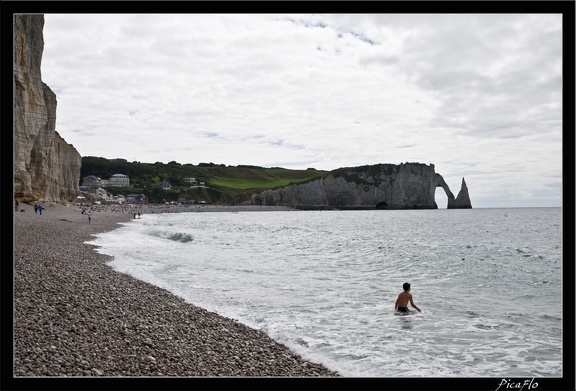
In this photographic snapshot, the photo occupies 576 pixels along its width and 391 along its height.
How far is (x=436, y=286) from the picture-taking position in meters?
16.6

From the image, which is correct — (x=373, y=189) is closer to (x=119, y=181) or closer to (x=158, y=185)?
(x=158, y=185)

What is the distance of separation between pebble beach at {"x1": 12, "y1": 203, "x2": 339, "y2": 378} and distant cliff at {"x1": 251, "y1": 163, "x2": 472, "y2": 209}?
448 ft

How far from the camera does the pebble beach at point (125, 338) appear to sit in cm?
526

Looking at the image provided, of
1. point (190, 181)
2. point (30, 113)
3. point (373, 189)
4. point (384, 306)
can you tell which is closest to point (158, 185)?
point (190, 181)

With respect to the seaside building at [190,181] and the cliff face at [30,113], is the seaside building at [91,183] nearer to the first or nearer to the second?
the seaside building at [190,181]

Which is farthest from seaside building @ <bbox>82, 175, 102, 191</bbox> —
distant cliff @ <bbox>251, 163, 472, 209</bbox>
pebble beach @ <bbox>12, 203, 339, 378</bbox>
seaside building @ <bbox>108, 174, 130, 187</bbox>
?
pebble beach @ <bbox>12, 203, 339, 378</bbox>

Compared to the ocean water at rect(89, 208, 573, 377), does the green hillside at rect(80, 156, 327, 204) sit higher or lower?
higher

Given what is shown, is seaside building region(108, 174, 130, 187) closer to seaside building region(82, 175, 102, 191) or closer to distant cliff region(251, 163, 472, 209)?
seaside building region(82, 175, 102, 191)

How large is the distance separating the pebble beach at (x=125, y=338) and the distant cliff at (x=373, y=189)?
13665 cm

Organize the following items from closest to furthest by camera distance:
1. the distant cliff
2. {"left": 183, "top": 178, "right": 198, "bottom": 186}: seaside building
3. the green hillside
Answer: the distant cliff → the green hillside → {"left": 183, "top": 178, "right": 198, "bottom": 186}: seaside building

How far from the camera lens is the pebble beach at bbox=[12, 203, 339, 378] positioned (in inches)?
207
